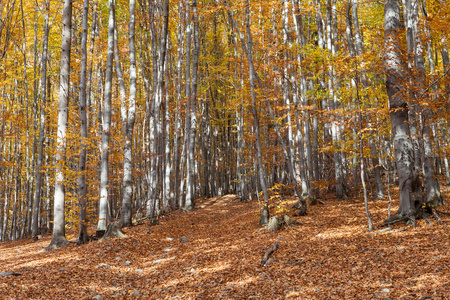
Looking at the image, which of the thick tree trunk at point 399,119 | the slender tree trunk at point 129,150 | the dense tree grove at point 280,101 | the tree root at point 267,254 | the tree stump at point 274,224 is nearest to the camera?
the tree root at point 267,254

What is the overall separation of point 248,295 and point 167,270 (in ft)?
8.84

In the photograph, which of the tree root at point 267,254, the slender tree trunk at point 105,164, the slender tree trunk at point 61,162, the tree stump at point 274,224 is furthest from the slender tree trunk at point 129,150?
the tree root at point 267,254

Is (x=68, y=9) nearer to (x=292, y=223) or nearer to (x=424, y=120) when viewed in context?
(x=292, y=223)

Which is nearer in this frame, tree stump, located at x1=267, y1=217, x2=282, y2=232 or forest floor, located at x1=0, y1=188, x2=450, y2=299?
forest floor, located at x1=0, y1=188, x2=450, y2=299

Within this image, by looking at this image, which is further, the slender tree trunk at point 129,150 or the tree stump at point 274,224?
the slender tree trunk at point 129,150

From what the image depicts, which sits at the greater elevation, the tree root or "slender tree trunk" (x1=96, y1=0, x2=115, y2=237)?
"slender tree trunk" (x1=96, y1=0, x2=115, y2=237)

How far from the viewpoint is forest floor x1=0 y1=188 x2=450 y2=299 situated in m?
4.32

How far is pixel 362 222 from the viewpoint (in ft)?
26.9

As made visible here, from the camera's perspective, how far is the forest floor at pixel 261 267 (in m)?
4.32

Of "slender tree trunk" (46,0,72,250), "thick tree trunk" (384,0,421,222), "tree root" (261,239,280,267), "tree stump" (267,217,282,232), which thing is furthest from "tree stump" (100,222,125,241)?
"thick tree trunk" (384,0,421,222)

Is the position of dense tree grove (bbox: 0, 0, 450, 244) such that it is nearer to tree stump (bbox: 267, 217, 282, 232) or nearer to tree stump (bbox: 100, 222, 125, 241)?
tree stump (bbox: 100, 222, 125, 241)

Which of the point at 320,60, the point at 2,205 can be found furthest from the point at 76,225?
the point at 2,205

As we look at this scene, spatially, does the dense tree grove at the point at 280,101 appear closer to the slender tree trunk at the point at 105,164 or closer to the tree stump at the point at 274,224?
the slender tree trunk at the point at 105,164

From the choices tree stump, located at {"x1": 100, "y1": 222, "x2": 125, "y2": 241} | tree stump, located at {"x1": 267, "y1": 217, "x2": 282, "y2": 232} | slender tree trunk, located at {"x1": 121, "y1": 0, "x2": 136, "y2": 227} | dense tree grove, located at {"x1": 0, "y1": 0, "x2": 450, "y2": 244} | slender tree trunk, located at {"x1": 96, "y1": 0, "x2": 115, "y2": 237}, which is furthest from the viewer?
slender tree trunk, located at {"x1": 121, "y1": 0, "x2": 136, "y2": 227}
